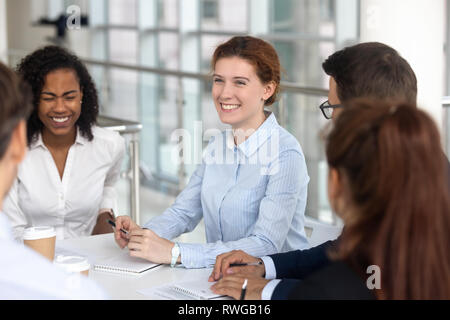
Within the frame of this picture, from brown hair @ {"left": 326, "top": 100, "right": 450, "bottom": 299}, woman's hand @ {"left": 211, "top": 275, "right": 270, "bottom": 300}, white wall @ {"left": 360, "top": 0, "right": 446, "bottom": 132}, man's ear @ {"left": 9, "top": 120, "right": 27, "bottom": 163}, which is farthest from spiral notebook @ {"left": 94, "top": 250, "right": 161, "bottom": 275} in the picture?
white wall @ {"left": 360, "top": 0, "right": 446, "bottom": 132}

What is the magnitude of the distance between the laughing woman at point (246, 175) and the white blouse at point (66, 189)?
478 mm

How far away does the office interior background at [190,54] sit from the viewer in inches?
115

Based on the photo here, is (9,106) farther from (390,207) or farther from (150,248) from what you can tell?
(150,248)

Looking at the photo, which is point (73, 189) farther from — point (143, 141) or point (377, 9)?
point (143, 141)

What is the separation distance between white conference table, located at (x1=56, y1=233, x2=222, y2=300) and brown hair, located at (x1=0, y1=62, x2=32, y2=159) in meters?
0.61

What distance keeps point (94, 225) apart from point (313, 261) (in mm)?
1128

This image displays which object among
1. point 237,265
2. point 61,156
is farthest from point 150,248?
point 61,156

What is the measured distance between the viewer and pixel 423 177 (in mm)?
1093

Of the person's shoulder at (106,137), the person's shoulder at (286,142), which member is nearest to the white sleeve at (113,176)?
the person's shoulder at (106,137)

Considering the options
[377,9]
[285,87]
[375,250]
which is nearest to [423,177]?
[375,250]

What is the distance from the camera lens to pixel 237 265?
1.78 metres

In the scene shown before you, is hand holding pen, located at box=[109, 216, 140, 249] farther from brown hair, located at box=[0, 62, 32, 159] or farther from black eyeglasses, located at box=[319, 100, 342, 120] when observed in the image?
brown hair, located at box=[0, 62, 32, 159]

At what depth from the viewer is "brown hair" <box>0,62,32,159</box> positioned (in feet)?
3.67

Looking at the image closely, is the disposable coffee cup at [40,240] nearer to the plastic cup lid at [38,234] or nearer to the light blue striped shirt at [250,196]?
the plastic cup lid at [38,234]
